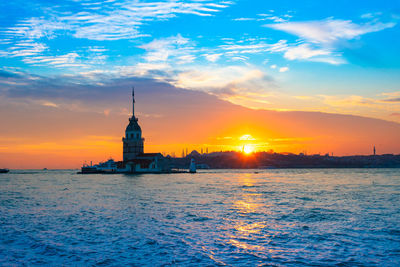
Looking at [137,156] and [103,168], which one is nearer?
[137,156]

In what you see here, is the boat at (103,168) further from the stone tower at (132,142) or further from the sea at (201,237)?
the sea at (201,237)

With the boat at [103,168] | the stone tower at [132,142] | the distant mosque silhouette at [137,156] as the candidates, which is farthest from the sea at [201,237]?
the boat at [103,168]

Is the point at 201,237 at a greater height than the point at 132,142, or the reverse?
the point at 132,142

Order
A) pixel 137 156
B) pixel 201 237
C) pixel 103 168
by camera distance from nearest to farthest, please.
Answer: pixel 201 237 < pixel 137 156 < pixel 103 168

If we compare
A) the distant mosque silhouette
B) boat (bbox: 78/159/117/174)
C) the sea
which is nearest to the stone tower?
the distant mosque silhouette

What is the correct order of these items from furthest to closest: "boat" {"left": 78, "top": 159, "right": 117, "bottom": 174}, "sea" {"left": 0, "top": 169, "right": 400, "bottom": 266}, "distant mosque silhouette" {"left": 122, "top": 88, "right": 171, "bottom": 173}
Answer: "boat" {"left": 78, "top": 159, "right": 117, "bottom": 174} → "distant mosque silhouette" {"left": 122, "top": 88, "right": 171, "bottom": 173} → "sea" {"left": 0, "top": 169, "right": 400, "bottom": 266}

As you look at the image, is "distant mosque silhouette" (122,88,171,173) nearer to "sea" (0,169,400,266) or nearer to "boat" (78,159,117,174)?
"boat" (78,159,117,174)

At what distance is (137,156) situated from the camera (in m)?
156

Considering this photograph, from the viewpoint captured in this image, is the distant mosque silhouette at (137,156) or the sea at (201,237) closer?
the sea at (201,237)

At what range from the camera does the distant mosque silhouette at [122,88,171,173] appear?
150000 mm

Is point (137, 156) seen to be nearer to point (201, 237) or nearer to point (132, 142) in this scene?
point (132, 142)

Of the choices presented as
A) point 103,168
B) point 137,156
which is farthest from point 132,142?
point 103,168

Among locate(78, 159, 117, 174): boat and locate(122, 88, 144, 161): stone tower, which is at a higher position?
locate(122, 88, 144, 161): stone tower

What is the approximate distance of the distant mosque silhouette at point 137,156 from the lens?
5906 inches
